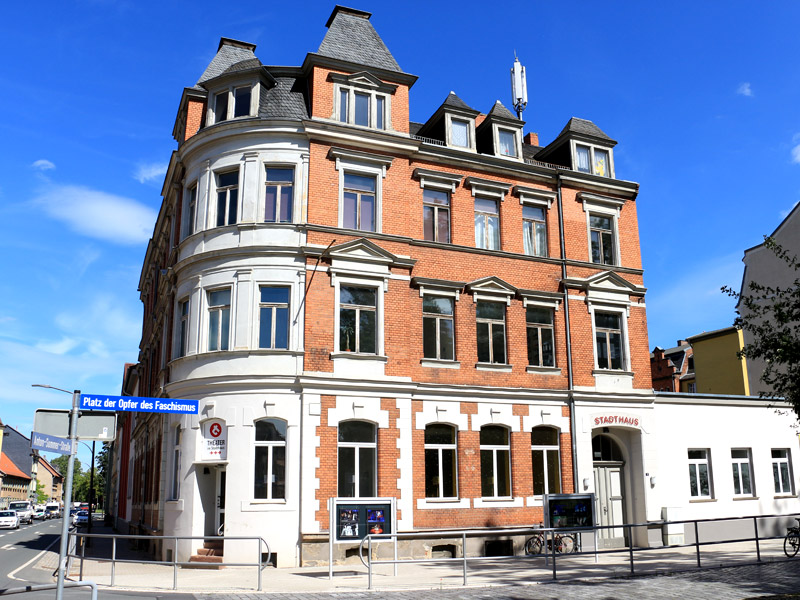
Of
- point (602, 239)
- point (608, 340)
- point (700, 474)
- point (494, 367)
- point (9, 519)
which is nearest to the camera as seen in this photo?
point (494, 367)

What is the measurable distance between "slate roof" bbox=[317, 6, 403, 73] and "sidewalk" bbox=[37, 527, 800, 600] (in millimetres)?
15799

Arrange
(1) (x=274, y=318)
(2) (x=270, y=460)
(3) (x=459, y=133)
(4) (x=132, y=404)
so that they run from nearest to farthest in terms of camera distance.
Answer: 1. (4) (x=132, y=404)
2. (2) (x=270, y=460)
3. (1) (x=274, y=318)
4. (3) (x=459, y=133)

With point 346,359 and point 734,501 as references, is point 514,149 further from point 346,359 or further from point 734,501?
point 734,501

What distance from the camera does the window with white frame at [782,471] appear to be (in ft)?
93.5

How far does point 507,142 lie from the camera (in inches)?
1067

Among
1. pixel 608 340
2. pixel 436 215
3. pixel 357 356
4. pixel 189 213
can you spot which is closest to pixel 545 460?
pixel 608 340

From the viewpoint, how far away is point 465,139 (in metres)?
26.3

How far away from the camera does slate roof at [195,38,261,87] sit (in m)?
27.0

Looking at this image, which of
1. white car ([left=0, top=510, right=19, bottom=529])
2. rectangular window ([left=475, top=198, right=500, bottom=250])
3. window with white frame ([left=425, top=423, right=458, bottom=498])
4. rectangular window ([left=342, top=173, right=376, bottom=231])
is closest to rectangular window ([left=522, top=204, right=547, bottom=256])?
rectangular window ([left=475, top=198, right=500, bottom=250])

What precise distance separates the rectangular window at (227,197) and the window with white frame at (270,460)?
6411mm

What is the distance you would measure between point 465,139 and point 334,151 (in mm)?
5451

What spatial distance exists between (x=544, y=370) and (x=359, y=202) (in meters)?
8.51

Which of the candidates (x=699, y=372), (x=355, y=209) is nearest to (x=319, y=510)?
(x=355, y=209)

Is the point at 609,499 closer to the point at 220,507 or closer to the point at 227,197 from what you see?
the point at 220,507
